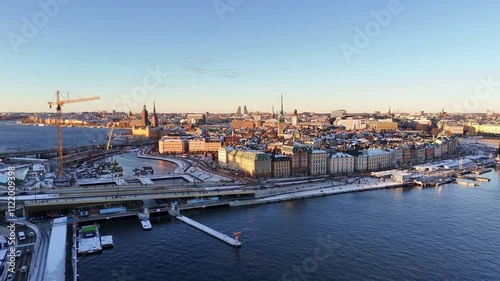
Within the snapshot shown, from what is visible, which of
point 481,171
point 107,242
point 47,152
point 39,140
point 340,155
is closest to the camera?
point 107,242

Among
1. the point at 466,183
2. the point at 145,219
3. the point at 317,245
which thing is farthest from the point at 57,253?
the point at 466,183

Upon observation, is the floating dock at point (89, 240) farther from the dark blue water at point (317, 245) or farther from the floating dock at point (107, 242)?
the dark blue water at point (317, 245)

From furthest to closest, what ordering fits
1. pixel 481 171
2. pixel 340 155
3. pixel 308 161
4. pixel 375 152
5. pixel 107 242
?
1. pixel 375 152
2. pixel 481 171
3. pixel 340 155
4. pixel 308 161
5. pixel 107 242

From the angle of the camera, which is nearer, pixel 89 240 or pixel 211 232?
pixel 89 240

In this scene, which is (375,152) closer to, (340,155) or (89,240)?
(340,155)

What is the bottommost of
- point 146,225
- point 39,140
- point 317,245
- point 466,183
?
point 466,183

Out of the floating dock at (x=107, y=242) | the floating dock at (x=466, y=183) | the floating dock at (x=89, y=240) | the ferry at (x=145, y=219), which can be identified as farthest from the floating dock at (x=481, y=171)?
the floating dock at (x=89, y=240)

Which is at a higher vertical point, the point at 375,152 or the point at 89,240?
the point at 375,152

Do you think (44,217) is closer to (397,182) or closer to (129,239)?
(129,239)
